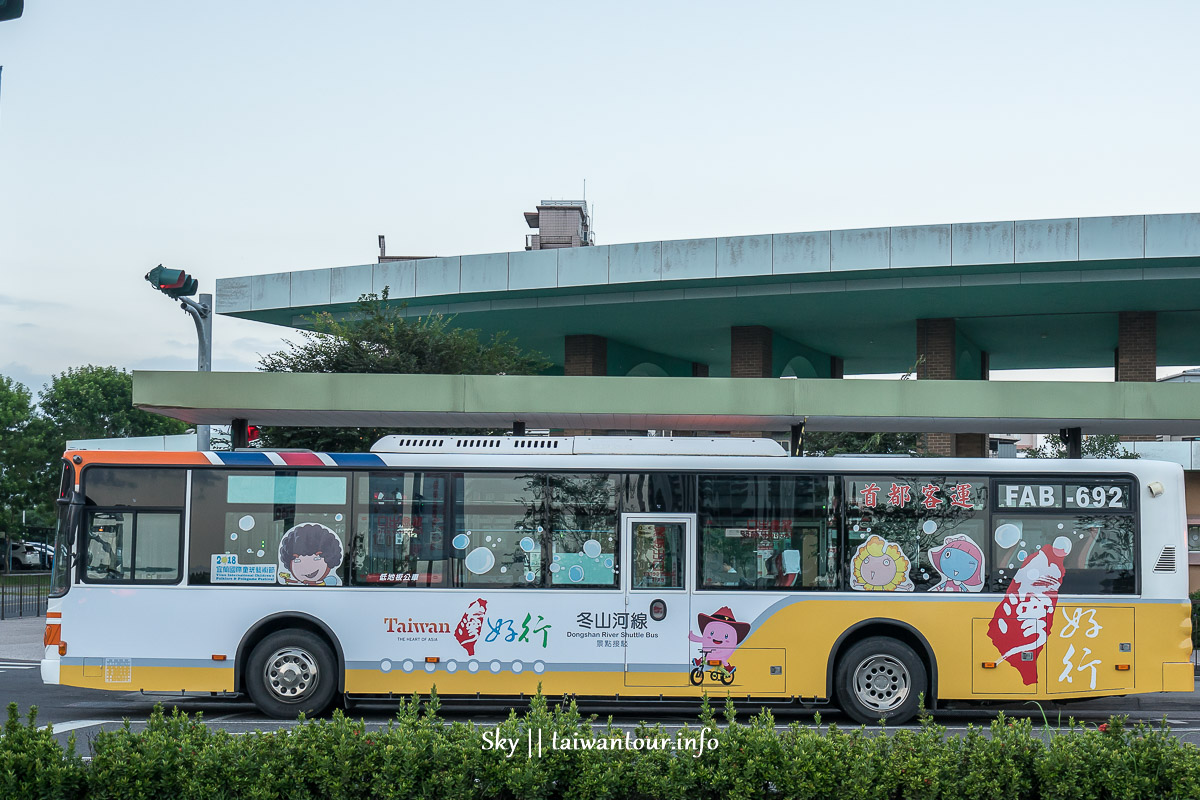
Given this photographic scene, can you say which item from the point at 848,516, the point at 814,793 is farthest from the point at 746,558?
the point at 814,793

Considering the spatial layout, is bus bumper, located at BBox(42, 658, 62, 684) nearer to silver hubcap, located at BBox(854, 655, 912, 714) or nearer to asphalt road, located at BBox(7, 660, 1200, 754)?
asphalt road, located at BBox(7, 660, 1200, 754)

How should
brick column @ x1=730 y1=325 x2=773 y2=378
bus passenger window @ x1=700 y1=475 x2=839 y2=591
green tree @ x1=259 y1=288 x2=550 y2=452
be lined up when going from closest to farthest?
1. bus passenger window @ x1=700 y1=475 x2=839 y2=591
2. green tree @ x1=259 y1=288 x2=550 y2=452
3. brick column @ x1=730 y1=325 x2=773 y2=378

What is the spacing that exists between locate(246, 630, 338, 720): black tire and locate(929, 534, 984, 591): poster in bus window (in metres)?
6.79

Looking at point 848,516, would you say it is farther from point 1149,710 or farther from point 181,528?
point 181,528

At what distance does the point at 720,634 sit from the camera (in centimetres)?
1143

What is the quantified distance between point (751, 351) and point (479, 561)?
18.8 meters

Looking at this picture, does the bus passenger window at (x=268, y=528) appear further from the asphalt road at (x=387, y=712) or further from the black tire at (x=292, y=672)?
the asphalt road at (x=387, y=712)

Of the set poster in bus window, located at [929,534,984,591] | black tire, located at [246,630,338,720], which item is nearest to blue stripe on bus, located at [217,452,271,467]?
black tire, located at [246,630,338,720]

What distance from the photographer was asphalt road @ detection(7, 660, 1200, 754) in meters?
11.4

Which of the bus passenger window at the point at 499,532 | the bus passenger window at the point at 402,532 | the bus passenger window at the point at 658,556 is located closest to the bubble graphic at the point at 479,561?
the bus passenger window at the point at 499,532

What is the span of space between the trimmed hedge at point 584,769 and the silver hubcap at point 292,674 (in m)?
4.81

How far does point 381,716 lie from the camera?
40.0 feet

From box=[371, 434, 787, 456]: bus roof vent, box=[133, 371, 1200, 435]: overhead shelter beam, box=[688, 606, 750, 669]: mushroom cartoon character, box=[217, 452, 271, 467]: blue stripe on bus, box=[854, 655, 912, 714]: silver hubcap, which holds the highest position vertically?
box=[133, 371, 1200, 435]: overhead shelter beam

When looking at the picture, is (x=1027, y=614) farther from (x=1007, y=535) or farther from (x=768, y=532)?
(x=768, y=532)
